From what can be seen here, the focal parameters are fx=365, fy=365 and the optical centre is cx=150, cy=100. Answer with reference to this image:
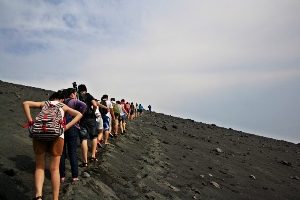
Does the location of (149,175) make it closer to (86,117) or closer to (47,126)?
(86,117)

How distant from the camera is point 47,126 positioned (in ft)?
20.1

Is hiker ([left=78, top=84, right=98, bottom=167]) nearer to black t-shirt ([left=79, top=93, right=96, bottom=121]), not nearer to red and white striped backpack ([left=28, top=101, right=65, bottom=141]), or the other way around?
black t-shirt ([left=79, top=93, right=96, bottom=121])

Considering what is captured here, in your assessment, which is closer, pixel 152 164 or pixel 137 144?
pixel 152 164

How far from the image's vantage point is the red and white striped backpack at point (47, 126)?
6117mm

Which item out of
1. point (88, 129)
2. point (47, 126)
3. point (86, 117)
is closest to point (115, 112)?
point (88, 129)

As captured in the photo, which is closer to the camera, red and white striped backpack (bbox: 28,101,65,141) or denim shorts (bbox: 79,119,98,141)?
red and white striped backpack (bbox: 28,101,65,141)

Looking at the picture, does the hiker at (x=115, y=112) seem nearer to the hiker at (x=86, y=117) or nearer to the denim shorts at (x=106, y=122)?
the denim shorts at (x=106, y=122)

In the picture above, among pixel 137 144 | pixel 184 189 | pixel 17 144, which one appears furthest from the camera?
pixel 137 144

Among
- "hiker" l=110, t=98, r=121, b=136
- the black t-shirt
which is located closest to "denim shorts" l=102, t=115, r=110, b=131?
"hiker" l=110, t=98, r=121, b=136

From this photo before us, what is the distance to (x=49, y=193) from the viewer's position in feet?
24.0

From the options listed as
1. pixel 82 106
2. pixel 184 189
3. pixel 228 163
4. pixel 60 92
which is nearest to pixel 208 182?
pixel 184 189

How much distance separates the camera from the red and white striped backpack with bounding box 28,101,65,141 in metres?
6.12

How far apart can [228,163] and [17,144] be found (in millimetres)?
11835

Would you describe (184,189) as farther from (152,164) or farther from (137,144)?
(137,144)
